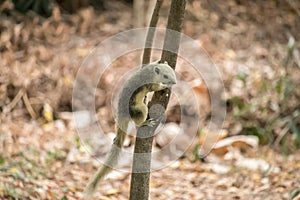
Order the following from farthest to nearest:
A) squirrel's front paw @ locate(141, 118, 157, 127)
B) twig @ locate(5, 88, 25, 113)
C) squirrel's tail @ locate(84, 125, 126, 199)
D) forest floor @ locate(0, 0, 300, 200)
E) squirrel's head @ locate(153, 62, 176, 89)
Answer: twig @ locate(5, 88, 25, 113) < forest floor @ locate(0, 0, 300, 200) < squirrel's tail @ locate(84, 125, 126, 199) < squirrel's front paw @ locate(141, 118, 157, 127) < squirrel's head @ locate(153, 62, 176, 89)

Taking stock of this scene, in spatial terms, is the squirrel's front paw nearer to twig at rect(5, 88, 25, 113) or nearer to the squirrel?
the squirrel

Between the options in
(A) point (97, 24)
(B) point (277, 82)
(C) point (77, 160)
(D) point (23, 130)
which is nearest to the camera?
(C) point (77, 160)

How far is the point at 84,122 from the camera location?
17.2ft

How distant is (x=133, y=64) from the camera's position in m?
5.98

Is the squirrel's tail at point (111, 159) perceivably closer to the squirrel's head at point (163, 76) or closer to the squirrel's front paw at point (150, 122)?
the squirrel's front paw at point (150, 122)

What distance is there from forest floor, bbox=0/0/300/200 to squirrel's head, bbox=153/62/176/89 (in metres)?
1.42

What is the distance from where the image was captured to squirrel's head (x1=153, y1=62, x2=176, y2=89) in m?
2.96

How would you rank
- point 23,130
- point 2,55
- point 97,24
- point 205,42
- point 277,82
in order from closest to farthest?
1. point 23,130
2. point 277,82
3. point 2,55
4. point 205,42
5. point 97,24

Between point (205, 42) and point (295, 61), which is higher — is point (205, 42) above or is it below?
above

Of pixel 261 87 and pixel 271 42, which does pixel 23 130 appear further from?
pixel 271 42

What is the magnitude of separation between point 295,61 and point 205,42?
3.27 ft

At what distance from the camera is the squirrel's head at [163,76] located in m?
2.96

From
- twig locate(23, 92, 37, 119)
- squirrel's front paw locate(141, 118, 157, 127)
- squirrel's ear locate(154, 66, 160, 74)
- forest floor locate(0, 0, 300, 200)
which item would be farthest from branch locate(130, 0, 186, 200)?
twig locate(23, 92, 37, 119)

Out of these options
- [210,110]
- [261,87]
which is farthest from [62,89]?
[261,87]
